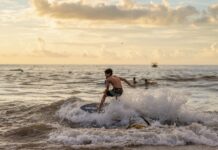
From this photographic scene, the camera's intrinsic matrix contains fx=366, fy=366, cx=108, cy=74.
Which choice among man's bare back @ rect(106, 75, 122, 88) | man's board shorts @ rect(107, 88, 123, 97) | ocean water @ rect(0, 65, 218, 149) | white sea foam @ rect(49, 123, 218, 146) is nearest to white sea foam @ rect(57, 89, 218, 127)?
ocean water @ rect(0, 65, 218, 149)

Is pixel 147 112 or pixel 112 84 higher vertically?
pixel 112 84

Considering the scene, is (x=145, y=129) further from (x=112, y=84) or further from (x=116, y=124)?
(x=112, y=84)

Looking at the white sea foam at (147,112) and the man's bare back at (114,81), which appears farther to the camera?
the white sea foam at (147,112)

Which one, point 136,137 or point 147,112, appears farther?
point 147,112

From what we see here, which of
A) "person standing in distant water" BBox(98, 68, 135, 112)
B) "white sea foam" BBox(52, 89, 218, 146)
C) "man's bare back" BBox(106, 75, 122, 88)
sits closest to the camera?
"white sea foam" BBox(52, 89, 218, 146)

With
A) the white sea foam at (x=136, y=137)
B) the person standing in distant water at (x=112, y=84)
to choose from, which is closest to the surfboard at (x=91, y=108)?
the person standing in distant water at (x=112, y=84)

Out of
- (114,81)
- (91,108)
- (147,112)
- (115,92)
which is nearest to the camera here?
(114,81)

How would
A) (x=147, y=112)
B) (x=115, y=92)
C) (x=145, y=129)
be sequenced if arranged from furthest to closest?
1. (x=147, y=112)
2. (x=115, y=92)
3. (x=145, y=129)

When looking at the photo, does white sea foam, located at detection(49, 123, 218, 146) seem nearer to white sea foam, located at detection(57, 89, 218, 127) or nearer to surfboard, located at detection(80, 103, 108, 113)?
white sea foam, located at detection(57, 89, 218, 127)

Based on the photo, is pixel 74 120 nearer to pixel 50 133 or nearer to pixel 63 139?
pixel 50 133

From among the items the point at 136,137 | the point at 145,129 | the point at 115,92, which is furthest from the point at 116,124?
the point at 136,137

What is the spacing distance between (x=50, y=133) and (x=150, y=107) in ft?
18.4

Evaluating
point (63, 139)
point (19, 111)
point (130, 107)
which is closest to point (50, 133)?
point (63, 139)

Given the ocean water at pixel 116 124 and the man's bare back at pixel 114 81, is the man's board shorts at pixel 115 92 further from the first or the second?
the ocean water at pixel 116 124
